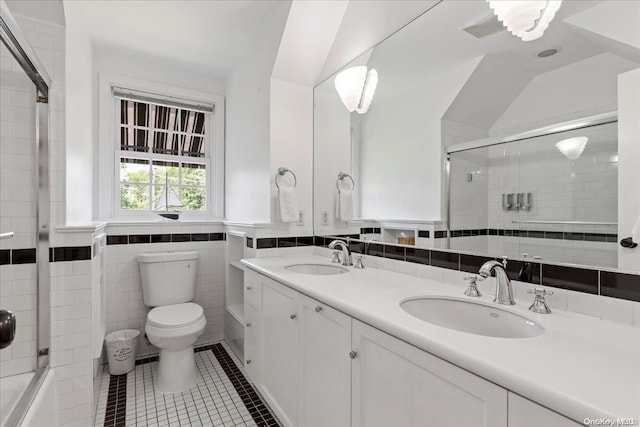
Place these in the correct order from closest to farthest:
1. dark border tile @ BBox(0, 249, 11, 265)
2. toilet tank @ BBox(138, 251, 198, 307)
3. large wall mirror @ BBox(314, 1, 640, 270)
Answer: large wall mirror @ BBox(314, 1, 640, 270)
dark border tile @ BBox(0, 249, 11, 265)
toilet tank @ BBox(138, 251, 198, 307)

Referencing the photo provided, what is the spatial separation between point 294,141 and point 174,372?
1805 mm

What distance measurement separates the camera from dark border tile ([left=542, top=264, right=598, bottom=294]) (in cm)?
100

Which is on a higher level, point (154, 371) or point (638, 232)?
point (638, 232)

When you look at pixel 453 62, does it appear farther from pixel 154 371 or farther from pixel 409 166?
pixel 154 371

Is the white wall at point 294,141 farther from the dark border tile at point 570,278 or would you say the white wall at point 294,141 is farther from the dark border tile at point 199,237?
the dark border tile at point 570,278

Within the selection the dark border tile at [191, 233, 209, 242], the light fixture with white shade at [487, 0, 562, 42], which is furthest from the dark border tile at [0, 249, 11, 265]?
the light fixture with white shade at [487, 0, 562, 42]

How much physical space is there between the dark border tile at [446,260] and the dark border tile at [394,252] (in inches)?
7.9

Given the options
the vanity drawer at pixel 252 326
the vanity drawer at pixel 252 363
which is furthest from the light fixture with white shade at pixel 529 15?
the vanity drawer at pixel 252 363

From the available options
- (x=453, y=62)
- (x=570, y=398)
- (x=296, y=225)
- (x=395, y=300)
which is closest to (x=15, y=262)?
(x=296, y=225)

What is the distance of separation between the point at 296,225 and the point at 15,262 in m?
1.57

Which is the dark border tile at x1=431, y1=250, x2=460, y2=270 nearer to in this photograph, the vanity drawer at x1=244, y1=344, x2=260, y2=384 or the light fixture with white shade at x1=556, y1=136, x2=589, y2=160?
the light fixture with white shade at x1=556, y1=136, x2=589, y2=160

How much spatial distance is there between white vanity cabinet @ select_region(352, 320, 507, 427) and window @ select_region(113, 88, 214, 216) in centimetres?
237

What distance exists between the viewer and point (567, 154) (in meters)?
1.09

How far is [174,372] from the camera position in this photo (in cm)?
212
